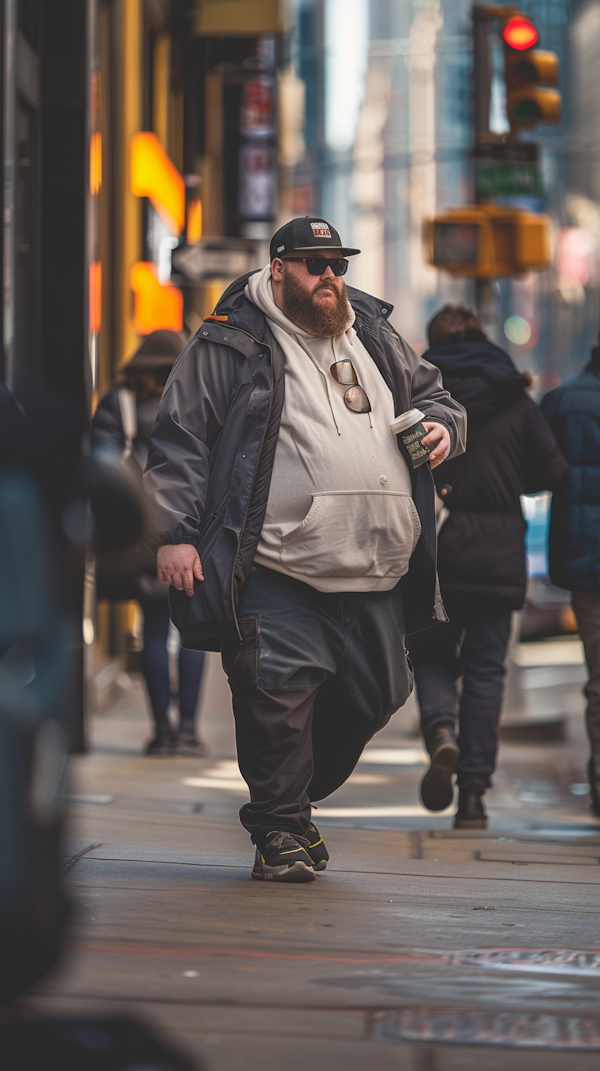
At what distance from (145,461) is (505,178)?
4.04 metres

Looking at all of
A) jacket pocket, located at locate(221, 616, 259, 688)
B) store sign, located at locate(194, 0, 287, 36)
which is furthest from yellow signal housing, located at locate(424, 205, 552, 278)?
jacket pocket, located at locate(221, 616, 259, 688)

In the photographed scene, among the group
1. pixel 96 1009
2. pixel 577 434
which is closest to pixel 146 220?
pixel 577 434

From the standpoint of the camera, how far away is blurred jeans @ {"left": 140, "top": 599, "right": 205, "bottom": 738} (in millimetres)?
7711

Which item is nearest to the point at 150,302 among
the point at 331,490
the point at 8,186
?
the point at 8,186

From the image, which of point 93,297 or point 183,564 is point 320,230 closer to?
A: point 183,564

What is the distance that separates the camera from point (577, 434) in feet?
20.4

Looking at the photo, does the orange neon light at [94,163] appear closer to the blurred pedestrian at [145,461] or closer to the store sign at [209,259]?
the blurred pedestrian at [145,461]

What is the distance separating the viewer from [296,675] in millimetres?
4379

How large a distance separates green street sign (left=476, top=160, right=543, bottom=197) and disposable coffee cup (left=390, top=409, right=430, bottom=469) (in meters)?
6.21

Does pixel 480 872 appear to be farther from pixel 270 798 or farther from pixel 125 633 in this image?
pixel 125 633

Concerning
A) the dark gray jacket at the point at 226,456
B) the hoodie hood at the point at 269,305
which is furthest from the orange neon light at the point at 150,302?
the dark gray jacket at the point at 226,456

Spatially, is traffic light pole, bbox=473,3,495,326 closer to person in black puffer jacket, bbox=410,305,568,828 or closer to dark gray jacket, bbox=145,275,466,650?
person in black puffer jacket, bbox=410,305,568,828

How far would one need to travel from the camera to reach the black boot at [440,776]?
5801 mm

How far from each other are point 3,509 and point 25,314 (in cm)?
579
